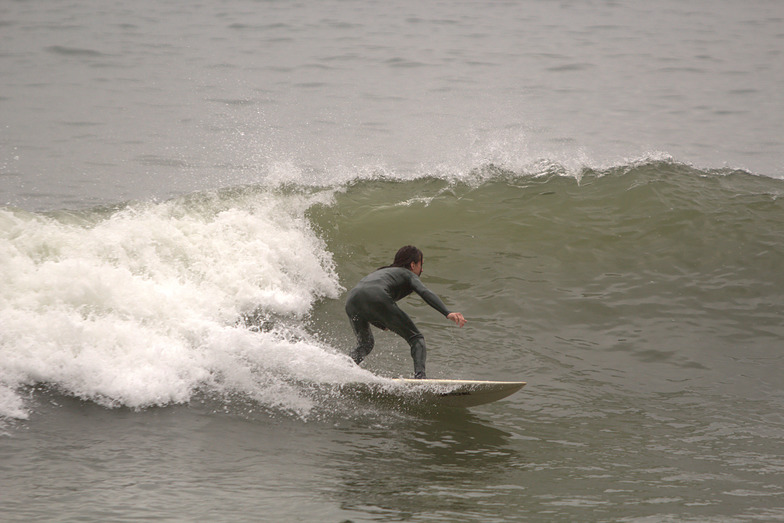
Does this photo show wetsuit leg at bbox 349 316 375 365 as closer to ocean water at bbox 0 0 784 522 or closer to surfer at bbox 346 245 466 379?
surfer at bbox 346 245 466 379

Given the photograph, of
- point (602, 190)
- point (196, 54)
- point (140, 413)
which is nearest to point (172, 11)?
point (196, 54)

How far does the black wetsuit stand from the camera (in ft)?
23.1

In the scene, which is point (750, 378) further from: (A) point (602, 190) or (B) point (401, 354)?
(A) point (602, 190)

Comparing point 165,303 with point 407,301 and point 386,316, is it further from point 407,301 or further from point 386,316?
point 407,301

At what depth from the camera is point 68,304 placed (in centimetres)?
780

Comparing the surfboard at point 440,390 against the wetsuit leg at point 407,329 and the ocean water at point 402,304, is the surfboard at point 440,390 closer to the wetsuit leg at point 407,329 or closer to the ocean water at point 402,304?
the ocean water at point 402,304

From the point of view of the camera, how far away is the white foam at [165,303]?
6.80m

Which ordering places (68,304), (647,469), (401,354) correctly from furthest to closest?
(401,354), (68,304), (647,469)

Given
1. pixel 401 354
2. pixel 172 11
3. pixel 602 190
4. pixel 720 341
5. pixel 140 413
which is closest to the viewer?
pixel 140 413

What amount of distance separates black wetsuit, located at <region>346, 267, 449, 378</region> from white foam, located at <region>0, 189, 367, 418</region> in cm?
44

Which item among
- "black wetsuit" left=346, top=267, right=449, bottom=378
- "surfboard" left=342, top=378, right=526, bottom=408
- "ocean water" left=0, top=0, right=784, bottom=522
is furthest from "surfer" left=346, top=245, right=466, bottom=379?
"ocean water" left=0, top=0, right=784, bottom=522

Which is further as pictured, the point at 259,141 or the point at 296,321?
the point at 259,141

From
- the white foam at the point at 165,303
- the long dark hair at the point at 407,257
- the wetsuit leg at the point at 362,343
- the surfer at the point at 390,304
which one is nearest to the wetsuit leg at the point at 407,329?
the surfer at the point at 390,304

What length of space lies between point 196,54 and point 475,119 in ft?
35.0
